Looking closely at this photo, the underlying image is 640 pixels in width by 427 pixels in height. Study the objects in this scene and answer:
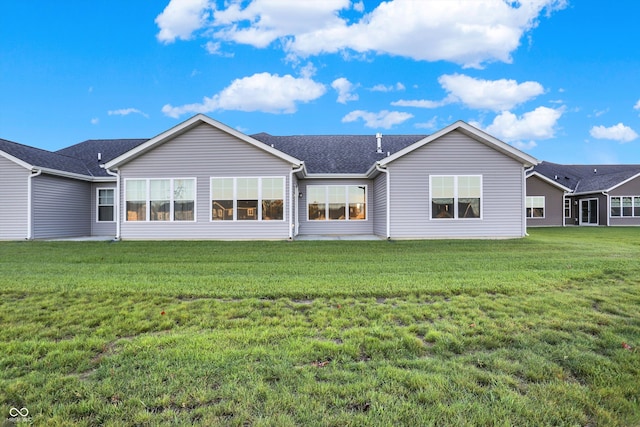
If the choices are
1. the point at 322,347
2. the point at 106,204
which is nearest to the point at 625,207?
the point at 322,347

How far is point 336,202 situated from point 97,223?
11.8 metres

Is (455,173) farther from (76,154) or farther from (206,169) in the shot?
(76,154)

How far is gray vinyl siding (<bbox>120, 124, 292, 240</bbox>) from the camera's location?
1343 centimetres

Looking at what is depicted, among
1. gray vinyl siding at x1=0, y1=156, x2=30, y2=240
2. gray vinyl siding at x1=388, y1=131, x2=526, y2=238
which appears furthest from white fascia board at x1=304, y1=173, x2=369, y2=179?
gray vinyl siding at x1=0, y1=156, x2=30, y2=240

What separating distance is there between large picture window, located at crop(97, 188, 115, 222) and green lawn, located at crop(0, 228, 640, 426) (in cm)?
1071

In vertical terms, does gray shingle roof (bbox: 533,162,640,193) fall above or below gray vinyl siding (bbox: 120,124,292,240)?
above

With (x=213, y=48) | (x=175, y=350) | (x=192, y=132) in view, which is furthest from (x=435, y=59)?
(x=175, y=350)

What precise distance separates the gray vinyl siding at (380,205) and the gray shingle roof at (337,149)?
132 centimetres

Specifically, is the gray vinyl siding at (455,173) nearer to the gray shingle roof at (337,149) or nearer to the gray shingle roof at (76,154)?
the gray shingle roof at (337,149)

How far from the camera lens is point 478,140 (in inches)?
530

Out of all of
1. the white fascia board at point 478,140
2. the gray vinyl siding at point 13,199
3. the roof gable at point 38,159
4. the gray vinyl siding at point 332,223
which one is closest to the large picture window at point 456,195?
the white fascia board at point 478,140

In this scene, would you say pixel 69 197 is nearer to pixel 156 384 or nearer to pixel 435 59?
pixel 156 384

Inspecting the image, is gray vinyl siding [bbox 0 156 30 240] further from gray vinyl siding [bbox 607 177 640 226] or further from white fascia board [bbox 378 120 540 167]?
gray vinyl siding [bbox 607 177 640 226]

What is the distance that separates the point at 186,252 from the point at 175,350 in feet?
24.5
